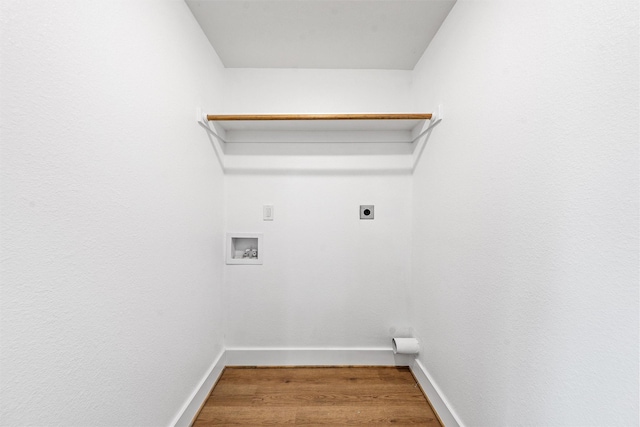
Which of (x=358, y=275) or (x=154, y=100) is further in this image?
(x=358, y=275)

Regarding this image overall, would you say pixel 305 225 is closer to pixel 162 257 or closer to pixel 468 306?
pixel 162 257

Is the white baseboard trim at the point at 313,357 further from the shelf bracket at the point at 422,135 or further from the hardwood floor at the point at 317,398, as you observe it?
the shelf bracket at the point at 422,135

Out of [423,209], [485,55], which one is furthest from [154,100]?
[423,209]

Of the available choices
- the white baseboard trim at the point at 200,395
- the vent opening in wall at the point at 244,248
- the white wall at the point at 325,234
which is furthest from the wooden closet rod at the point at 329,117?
the white baseboard trim at the point at 200,395

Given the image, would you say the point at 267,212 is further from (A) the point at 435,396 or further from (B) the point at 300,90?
(A) the point at 435,396

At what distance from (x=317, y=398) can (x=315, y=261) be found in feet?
2.89

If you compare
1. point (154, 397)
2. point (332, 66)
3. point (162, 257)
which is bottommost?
point (154, 397)

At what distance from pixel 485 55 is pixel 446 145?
0.45 metres

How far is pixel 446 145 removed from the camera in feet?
4.82

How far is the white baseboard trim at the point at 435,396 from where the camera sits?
1.37m

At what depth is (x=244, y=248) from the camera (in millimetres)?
2062

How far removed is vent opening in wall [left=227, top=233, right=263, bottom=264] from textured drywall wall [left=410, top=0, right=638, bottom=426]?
131 cm

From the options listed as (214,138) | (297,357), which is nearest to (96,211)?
(214,138)

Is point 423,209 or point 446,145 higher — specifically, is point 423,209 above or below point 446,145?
below
